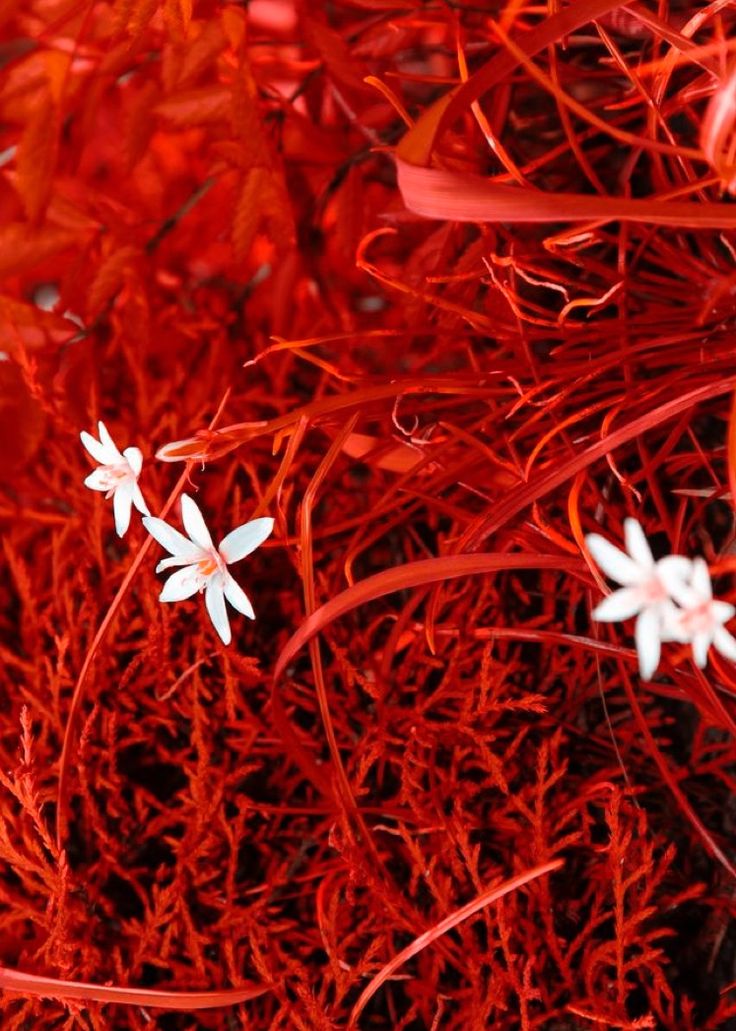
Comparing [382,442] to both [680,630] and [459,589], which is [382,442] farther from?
[680,630]

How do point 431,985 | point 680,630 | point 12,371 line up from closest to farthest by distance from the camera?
point 680,630 → point 431,985 → point 12,371

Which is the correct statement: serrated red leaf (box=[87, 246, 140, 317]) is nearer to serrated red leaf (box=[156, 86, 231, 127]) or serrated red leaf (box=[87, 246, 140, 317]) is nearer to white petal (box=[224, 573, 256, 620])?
serrated red leaf (box=[156, 86, 231, 127])

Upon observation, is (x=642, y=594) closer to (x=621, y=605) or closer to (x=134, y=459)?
(x=621, y=605)

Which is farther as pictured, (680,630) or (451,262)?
(451,262)

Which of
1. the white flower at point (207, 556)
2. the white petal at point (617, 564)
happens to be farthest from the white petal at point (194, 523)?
the white petal at point (617, 564)

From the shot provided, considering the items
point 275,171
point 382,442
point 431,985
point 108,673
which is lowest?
point 431,985

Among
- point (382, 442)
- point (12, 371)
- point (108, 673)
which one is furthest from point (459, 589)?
point (12, 371)
